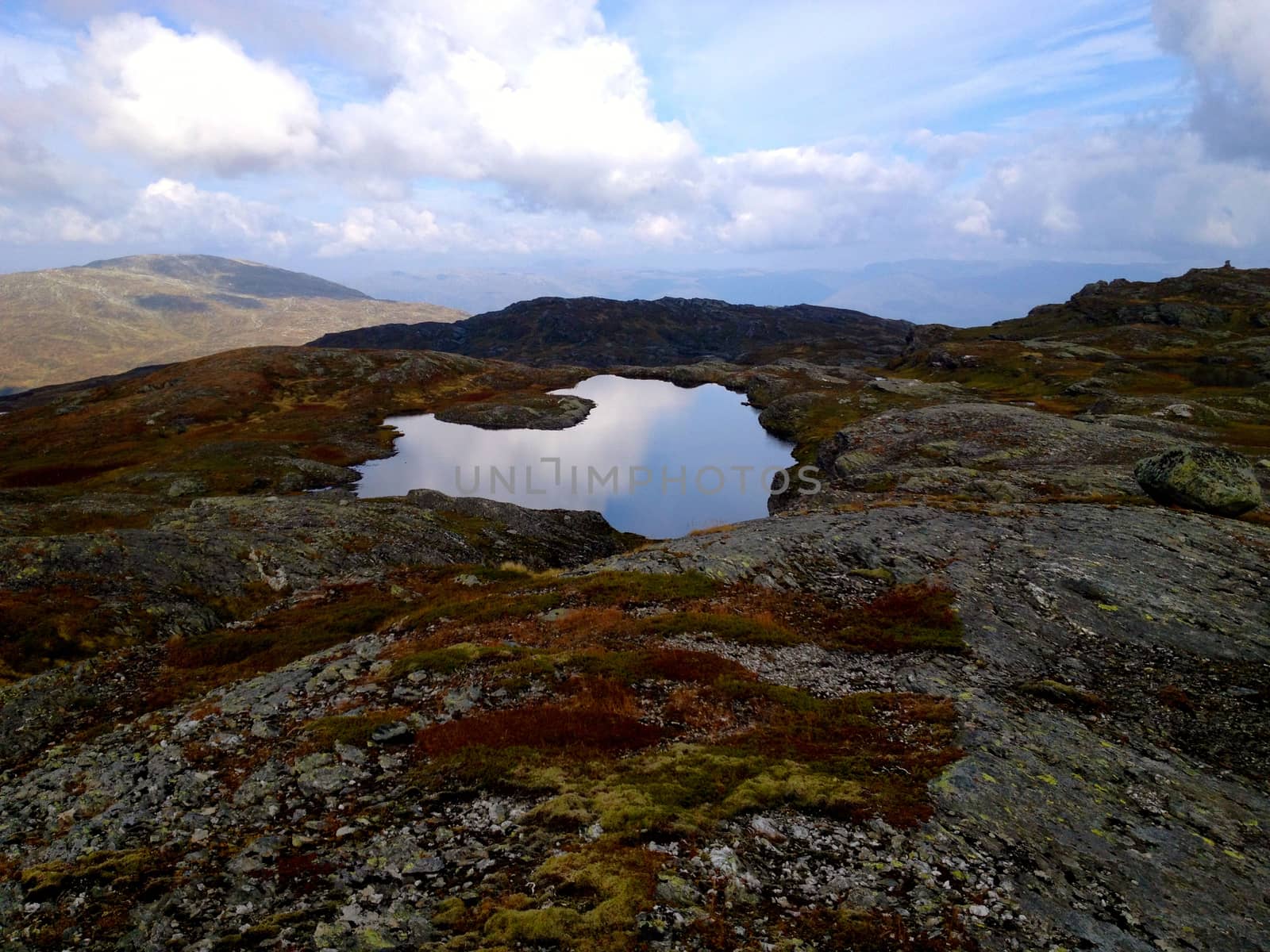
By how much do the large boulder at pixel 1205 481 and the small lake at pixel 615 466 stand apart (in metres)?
42.9

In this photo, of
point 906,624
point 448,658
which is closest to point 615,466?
point 906,624

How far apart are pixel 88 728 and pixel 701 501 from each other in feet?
238

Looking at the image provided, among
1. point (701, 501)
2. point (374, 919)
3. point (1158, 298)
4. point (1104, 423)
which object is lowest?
point (701, 501)

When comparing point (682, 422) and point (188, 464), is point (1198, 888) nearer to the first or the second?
point (188, 464)

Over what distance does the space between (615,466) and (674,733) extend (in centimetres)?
8575

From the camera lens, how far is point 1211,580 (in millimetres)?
27922

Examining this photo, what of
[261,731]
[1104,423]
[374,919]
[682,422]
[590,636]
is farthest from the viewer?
[682,422]

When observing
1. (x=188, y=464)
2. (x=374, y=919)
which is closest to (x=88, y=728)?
(x=374, y=919)

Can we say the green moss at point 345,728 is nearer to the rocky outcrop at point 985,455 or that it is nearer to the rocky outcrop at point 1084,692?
the rocky outcrop at point 1084,692

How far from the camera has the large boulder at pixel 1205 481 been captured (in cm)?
3722

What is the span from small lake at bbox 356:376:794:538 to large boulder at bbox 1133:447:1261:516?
42855 millimetres

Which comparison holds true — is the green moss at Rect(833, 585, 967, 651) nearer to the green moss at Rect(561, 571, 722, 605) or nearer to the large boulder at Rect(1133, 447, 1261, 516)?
the green moss at Rect(561, 571, 722, 605)

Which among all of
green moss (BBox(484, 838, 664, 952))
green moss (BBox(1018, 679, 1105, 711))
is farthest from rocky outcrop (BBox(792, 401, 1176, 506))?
green moss (BBox(484, 838, 664, 952))

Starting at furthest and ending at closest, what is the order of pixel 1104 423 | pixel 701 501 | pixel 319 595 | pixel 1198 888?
pixel 701 501, pixel 1104 423, pixel 319 595, pixel 1198 888
